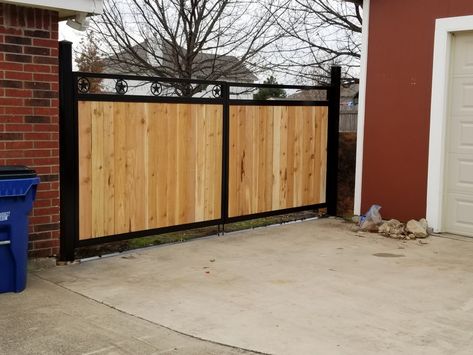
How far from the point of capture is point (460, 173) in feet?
25.6

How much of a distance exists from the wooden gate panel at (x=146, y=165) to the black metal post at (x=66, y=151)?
0.40 feet

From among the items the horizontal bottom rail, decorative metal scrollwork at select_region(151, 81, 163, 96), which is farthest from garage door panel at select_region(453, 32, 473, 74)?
decorative metal scrollwork at select_region(151, 81, 163, 96)

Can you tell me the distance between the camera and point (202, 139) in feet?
23.9

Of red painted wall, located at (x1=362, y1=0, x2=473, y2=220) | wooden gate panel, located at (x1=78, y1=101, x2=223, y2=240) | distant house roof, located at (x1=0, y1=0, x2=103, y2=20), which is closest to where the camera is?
distant house roof, located at (x1=0, y1=0, x2=103, y2=20)

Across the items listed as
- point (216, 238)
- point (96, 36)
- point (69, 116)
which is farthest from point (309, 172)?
point (96, 36)

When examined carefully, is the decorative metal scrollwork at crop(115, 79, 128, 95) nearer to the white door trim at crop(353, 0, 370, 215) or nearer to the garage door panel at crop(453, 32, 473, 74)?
the white door trim at crop(353, 0, 370, 215)

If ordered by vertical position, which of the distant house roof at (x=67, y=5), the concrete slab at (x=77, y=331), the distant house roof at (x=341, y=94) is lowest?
the concrete slab at (x=77, y=331)

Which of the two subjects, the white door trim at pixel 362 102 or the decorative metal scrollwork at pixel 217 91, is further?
the white door trim at pixel 362 102

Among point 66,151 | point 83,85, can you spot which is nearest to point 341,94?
point 83,85

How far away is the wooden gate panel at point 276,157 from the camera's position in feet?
25.5

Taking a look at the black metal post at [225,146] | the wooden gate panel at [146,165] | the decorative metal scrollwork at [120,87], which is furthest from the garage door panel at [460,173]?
the decorative metal scrollwork at [120,87]

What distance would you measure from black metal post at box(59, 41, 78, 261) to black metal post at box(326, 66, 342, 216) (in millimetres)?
4248

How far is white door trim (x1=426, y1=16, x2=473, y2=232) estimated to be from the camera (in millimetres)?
7723

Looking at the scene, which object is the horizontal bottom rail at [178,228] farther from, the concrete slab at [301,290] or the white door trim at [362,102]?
the white door trim at [362,102]
